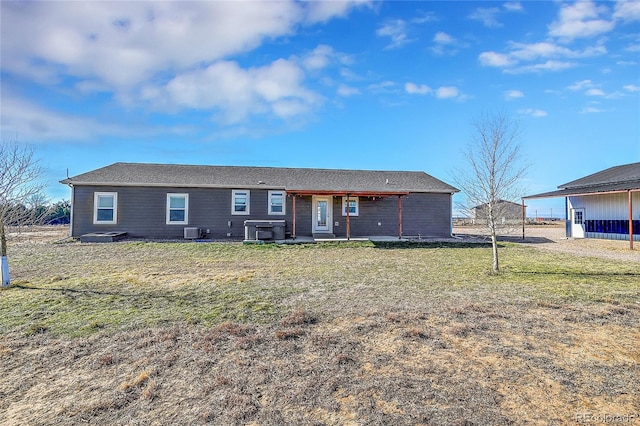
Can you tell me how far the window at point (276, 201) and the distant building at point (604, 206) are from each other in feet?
A: 52.3

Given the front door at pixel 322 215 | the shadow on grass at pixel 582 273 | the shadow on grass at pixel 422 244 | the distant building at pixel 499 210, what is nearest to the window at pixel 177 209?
the front door at pixel 322 215

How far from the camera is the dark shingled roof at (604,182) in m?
17.5

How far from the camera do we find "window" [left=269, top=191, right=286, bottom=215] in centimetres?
1727

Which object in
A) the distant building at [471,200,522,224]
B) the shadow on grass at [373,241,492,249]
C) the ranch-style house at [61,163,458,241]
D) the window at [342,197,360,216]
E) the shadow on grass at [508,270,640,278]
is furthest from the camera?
the window at [342,197,360,216]

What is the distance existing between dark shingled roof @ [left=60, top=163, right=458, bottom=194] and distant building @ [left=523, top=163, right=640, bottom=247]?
8.15 metres

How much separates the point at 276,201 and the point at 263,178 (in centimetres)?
183

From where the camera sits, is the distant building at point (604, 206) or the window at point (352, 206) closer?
the distant building at point (604, 206)

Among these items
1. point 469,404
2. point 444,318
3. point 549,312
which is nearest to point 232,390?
point 469,404

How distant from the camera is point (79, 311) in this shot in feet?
17.0

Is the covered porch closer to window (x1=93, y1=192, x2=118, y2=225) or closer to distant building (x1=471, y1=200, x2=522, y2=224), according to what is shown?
distant building (x1=471, y1=200, x2=522, y2=224)

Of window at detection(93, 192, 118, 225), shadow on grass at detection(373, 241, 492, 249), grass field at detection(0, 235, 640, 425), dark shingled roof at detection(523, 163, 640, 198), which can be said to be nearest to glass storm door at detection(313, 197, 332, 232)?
shadow on grass at detection(373, 241, 492, 249)

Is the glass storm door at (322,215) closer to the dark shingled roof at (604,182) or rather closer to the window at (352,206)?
the window at (352,206)

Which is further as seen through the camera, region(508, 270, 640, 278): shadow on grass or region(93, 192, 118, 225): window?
region(93, 192, 118, 225): window

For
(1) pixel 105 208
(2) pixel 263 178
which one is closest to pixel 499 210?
(2) pixel 263 178
